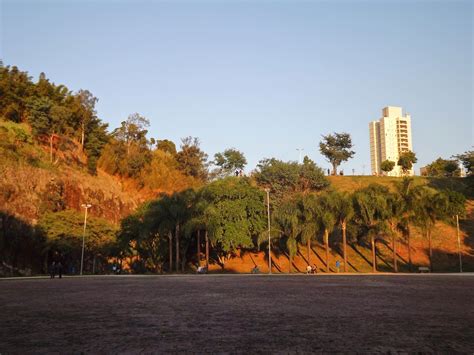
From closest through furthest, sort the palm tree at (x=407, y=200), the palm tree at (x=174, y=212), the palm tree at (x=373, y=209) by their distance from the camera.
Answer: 1. the palm tree at (x=373, y=209)
2. the palm tree at (x=407, y=200)
3. the palm tree at (x=174, y=212)

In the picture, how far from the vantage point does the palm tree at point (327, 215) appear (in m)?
50.1

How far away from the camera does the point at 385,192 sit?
51188mm

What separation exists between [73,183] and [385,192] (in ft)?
161

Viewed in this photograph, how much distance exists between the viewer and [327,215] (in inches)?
1971

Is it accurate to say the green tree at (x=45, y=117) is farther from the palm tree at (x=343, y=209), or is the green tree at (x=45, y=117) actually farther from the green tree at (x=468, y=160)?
the green tree at (x=468, y=160)

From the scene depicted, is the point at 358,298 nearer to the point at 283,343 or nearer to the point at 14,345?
the point at 283,343

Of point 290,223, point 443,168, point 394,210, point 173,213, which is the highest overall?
point 443,168

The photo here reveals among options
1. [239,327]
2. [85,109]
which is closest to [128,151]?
[85,109]

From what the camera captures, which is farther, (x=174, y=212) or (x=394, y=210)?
(x=174, y=212)

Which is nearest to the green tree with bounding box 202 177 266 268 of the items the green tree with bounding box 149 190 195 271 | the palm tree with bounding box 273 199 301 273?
the green tree with bounding box 149 190 195 271

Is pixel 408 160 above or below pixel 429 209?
above

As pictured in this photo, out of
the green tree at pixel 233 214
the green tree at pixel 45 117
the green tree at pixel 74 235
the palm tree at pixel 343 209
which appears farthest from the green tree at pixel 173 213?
the green tree at pixel 45 117

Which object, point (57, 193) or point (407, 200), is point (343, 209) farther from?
point (57, 193)

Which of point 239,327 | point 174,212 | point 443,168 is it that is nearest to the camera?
point 239,327
